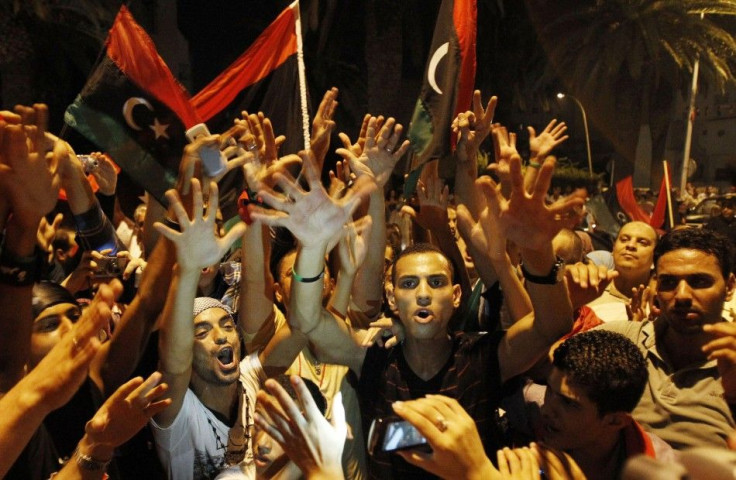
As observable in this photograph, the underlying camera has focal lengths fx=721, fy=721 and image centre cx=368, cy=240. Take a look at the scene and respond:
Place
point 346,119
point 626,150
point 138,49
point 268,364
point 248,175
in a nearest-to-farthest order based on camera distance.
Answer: point 268,364
point 248,175
point 138,49
point 346,119
point 626,150

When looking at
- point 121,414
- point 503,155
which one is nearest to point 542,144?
point 503,155

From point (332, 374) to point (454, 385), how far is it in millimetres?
675

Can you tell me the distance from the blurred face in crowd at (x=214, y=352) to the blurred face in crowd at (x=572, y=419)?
1.22m

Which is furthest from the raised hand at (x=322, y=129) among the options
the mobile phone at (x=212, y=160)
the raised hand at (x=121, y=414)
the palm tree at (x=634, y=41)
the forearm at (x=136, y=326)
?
the palm tree at (x=634, y=41)

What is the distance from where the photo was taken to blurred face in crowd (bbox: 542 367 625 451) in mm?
2451

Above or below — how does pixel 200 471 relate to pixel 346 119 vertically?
below

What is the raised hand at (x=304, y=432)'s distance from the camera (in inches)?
75.2

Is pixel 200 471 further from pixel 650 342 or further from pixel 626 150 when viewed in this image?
pixel 626 150

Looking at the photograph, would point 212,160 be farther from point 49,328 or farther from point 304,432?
point 304,432

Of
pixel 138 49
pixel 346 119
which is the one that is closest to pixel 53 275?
pixel 138 49

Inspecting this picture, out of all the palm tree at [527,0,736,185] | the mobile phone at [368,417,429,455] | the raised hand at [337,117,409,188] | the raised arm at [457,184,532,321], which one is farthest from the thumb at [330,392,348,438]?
the palm tree at [527,0,736,185]

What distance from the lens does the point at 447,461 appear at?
6.09 feet

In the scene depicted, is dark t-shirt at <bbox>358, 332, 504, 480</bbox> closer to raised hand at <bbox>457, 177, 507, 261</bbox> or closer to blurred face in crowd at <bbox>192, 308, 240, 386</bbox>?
raised hand at <bbox>457, 177, 507, 261</bbox>

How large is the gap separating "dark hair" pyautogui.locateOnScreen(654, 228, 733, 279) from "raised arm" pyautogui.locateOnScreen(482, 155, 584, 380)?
73 cm
